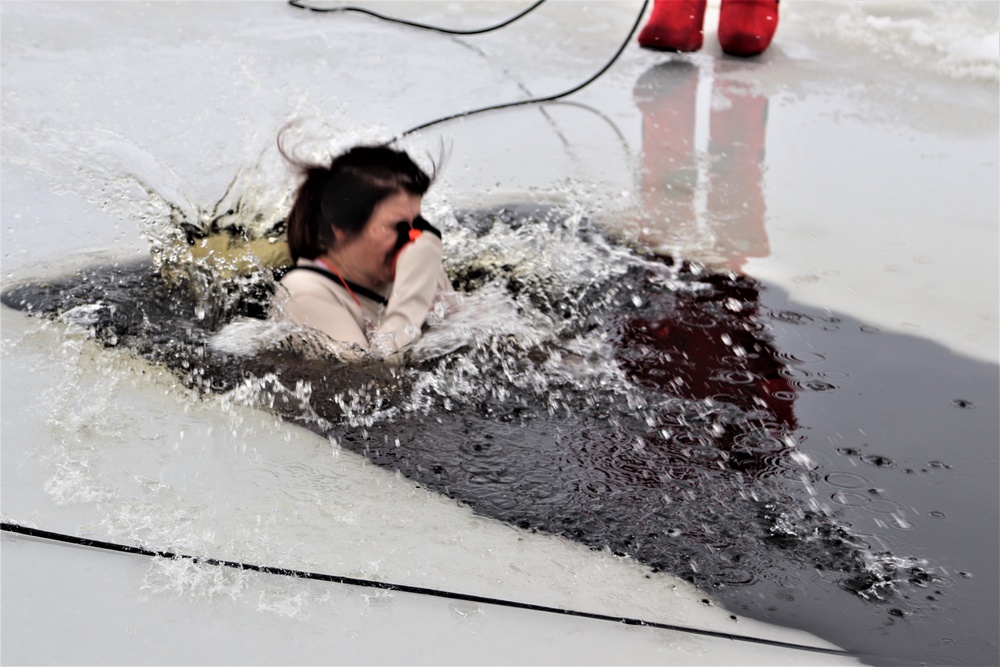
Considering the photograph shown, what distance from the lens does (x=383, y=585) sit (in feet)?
4.98

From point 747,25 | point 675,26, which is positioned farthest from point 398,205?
point 747,25

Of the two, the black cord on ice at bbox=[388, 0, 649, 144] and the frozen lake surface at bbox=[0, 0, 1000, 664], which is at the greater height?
the black cord on ice at bbox=[388, 0, 649, 144]

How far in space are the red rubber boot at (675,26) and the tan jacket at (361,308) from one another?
2.68 m

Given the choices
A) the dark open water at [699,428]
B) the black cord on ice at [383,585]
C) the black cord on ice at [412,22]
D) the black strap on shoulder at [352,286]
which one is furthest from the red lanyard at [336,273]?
the black cord on ice at [412,22]

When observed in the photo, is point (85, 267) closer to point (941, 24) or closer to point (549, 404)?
point (549, 404)

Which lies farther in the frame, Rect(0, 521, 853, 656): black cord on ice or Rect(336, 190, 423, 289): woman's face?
Rect(336, 190, 423, 289): woman's face

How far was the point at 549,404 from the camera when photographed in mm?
1999

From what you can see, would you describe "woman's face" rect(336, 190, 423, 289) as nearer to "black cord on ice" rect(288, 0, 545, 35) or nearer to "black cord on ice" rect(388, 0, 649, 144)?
"black cord on ice" rect(388, 0, 649, 144)

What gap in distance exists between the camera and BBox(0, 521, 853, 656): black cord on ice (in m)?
1.45

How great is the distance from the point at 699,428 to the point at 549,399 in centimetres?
30

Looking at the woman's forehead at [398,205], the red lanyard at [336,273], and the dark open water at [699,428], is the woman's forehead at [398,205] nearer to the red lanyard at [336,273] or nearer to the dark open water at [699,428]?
the red lanyard at [336,273]

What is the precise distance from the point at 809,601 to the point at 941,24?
Answer: 4121 mm

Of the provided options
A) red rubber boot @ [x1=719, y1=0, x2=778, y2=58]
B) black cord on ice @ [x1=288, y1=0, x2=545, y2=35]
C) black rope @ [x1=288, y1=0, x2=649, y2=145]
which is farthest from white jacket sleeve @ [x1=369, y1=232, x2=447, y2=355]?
red rubber boot @ [x1=719, y1=0, x2=778, y2=58]

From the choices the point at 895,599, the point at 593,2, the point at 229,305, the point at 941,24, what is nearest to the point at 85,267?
the point at 229,305
